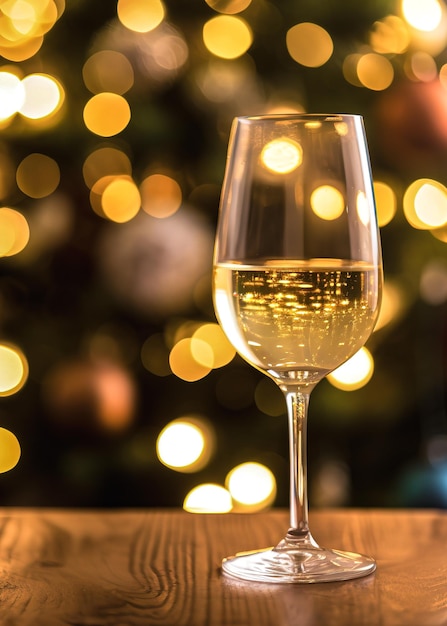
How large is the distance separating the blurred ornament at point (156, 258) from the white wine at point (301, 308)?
0.96 metres

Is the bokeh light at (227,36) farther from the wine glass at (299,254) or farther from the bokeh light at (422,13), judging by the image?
the wine glass at (299,254)

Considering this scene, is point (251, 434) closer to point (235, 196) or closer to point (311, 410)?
point (311, 410)

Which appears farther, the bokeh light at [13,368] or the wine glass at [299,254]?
the bokeh light at [13,368]

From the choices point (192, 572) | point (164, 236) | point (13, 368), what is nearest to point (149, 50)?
point (164, 236)

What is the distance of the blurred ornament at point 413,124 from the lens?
1.55m

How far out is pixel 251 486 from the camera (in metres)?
1.75

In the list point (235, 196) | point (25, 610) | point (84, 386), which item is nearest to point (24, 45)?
point (84, 386)

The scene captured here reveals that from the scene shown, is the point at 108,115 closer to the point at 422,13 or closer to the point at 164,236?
the point at 164,236

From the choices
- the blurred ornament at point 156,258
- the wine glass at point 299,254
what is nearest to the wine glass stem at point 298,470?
the wine glass at point 299,254

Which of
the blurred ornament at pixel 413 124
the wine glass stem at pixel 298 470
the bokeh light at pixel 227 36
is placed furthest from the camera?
the bokeh light at pixel 227 36

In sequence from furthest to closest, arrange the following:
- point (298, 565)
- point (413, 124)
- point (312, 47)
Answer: point (312, 47), point (413, 124), point (298, 565)

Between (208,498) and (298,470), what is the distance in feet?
3.70

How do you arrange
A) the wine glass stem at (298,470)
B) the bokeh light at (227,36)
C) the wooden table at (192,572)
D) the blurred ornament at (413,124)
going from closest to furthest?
the wooden table at (192,572) → the wine glass stem at (298,470) → the blurred ornament at (413,124) → the bokeh light at (227,36)

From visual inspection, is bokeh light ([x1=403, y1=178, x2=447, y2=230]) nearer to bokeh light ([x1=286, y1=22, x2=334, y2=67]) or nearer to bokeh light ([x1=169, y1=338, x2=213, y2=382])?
bokeh light ([x1=286, y1=22, x2=334, y2=67])
